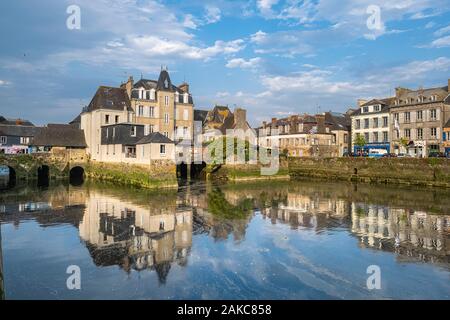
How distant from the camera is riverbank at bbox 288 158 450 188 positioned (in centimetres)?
3098

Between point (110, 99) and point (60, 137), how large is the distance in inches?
285

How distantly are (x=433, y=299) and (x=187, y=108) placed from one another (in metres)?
39.9

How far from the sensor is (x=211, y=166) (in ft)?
127

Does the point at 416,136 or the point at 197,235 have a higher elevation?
the point at 416,136

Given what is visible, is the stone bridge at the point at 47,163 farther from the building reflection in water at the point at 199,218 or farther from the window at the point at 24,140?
the window at the point at 24,140

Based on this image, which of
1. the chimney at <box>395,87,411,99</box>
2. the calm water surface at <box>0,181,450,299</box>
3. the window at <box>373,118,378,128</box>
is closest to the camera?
the calm water surface at <box>0,181,450,299</box>

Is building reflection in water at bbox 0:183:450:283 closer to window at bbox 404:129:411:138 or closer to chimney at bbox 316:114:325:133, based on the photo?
window at bbox 404:129:411:138

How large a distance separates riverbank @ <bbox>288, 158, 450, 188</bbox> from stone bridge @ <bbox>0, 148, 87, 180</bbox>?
82.9 feet

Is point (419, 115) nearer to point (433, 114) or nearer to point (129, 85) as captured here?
point (433, 114)

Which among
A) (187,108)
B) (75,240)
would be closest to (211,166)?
(187,108)

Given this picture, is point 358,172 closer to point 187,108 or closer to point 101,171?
point 187,108

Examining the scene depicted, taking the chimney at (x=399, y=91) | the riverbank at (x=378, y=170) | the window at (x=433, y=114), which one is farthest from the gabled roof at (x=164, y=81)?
the window at (x=433, y=114)

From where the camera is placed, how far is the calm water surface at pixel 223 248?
9297 millimetres

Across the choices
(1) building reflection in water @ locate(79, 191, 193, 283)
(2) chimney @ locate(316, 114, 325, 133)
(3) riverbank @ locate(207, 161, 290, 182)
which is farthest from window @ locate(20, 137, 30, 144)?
(2) chimney @ locate(316, 114, 325, 133)
